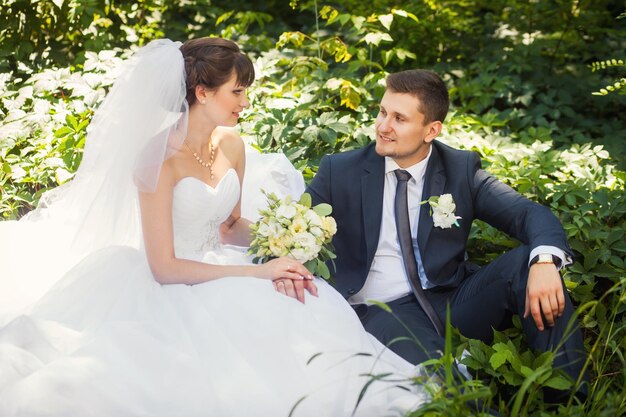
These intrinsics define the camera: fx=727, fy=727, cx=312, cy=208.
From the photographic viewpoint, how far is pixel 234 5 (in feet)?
23.8

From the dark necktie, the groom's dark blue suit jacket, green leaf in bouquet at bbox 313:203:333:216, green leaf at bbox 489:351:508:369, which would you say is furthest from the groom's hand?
green leaf in bouquet at bbox 313:203:333:216

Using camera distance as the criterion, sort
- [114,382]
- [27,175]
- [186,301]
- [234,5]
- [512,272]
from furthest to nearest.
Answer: [234,5]
[27,175]
[512,272]
[186,301]
[114,382]

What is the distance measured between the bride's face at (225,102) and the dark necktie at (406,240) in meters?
0.80

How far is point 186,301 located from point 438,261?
1.17 metres

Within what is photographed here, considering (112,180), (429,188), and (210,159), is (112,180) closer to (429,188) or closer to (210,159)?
(210,159)

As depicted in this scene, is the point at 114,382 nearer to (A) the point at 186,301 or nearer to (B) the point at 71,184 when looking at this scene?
(A) the point at 186,301

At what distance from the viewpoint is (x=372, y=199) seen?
3.37 metres

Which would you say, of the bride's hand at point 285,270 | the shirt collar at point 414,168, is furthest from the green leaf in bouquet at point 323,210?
the shirt collar at point 414,168

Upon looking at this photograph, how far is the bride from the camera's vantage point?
8.23ft

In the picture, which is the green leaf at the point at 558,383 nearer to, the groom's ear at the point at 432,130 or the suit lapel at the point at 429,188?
the suit lapel at the point at 429,188

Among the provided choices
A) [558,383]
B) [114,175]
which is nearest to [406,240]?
[558,383]

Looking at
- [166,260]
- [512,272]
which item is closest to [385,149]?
[512,272]

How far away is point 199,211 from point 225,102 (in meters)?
0.50

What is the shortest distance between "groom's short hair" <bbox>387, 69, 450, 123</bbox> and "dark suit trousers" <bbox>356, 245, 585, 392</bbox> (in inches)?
29.3
